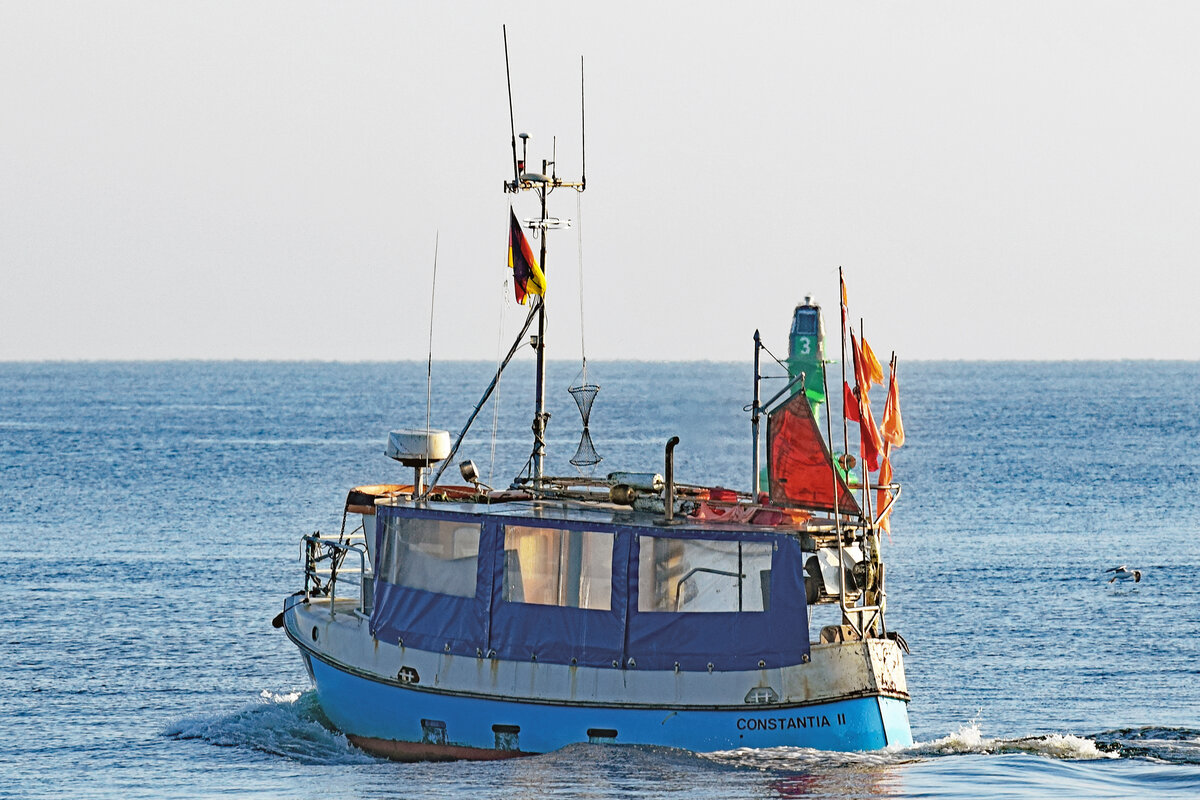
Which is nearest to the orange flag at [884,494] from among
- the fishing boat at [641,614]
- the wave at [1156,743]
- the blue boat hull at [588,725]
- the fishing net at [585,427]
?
the fishing boat at [641,614]

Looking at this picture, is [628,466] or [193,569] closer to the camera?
[193,569]

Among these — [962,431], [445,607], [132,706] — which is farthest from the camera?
[962,431]

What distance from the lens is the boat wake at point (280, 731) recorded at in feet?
87.0

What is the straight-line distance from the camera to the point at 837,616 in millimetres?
39031

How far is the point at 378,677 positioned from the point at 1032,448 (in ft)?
286

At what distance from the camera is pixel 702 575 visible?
24.1m

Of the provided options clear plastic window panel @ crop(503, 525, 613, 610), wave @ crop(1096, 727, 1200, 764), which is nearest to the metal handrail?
clear plastic window panel @ crop(503, 525, 613, 610)

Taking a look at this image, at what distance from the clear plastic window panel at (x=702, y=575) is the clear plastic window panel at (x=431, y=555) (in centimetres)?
273

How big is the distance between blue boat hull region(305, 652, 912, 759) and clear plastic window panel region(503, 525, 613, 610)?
1595 mm

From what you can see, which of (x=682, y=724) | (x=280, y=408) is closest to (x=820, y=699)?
(x=682, y=724)

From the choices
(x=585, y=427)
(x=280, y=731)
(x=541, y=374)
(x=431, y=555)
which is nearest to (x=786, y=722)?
(x=585, y=427)

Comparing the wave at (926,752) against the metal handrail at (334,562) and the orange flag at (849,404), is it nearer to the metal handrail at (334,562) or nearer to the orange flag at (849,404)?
the orange flag at (849,404)

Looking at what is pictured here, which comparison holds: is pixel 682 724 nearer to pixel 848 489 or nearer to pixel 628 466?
pixel 848 489

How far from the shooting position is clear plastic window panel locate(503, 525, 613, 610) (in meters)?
24.4
